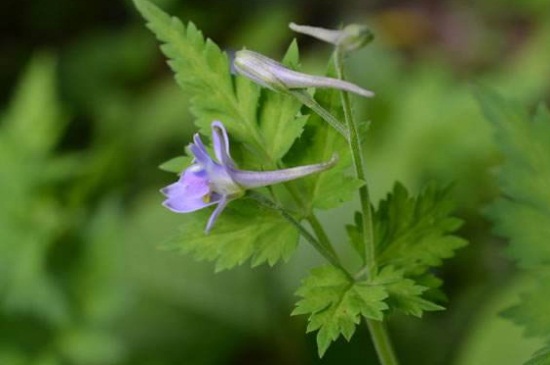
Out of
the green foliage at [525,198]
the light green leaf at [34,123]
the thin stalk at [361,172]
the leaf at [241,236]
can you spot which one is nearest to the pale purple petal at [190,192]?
the leaf at [241,236]

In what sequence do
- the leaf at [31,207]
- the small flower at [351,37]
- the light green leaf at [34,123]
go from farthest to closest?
the light green leaf at [34,123]
the leaf at [31,207]
the small flower at [351,37]

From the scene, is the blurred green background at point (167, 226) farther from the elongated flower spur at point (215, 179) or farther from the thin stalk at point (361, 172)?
the elongated flower spur at point (215, 179)

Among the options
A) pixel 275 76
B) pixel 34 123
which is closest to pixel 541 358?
pixel 275 76

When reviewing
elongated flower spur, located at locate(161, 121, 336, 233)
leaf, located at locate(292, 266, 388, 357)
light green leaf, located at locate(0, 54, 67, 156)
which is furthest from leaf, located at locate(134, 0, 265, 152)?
light green leaf, located at locate(0, 54, 67, 156)

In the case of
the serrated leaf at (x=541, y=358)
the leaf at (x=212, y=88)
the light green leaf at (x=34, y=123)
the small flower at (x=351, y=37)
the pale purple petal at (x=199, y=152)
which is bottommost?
the serrated leaf at (x=541, y=358)

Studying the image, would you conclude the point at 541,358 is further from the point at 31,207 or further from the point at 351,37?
the point at 31,207

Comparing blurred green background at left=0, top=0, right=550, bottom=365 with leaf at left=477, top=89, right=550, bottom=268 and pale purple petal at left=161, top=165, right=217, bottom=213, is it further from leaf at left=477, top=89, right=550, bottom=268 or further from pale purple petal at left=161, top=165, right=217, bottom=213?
pale purple petal at left=161, top=165, right=217, bottom=213

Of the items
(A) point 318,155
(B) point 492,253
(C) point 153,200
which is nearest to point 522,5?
(B) point 492,253

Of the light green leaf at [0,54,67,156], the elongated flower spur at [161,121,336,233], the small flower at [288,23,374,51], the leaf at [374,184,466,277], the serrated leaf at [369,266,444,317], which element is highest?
the light green leaf at [0,54,67,156]
